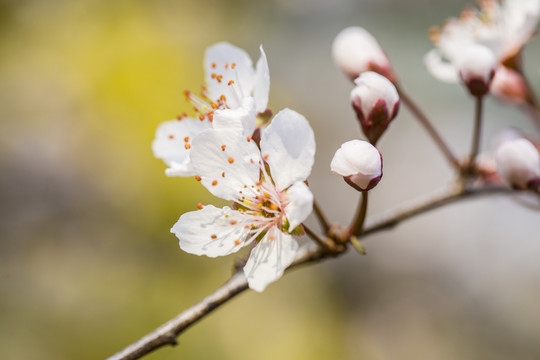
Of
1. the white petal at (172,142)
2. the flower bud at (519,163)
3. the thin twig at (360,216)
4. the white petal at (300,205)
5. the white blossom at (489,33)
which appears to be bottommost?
the flower bud at (519,163)

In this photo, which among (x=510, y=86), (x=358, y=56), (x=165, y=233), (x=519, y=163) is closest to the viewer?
(x=519, y=163)

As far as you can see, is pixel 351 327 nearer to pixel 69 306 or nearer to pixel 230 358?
pixel 230 358

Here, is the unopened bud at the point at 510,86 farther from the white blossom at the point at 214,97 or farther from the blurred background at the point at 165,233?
the blurred background at the point at 165,233

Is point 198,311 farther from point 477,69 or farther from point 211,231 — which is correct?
point 477,69

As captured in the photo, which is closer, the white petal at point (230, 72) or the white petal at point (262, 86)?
the white petal at point (262, 86)

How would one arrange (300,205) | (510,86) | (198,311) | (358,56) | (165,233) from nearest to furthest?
(300,205) → (198,311) → (358,56) → (510,86) → (165,233)

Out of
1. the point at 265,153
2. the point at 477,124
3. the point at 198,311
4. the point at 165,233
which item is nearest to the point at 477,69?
the point at 477,124

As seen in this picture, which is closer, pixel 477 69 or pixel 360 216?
pixel 360 216

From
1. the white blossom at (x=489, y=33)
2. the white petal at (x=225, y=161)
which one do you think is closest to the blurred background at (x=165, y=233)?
the white blossom at (x=489, y=33)
